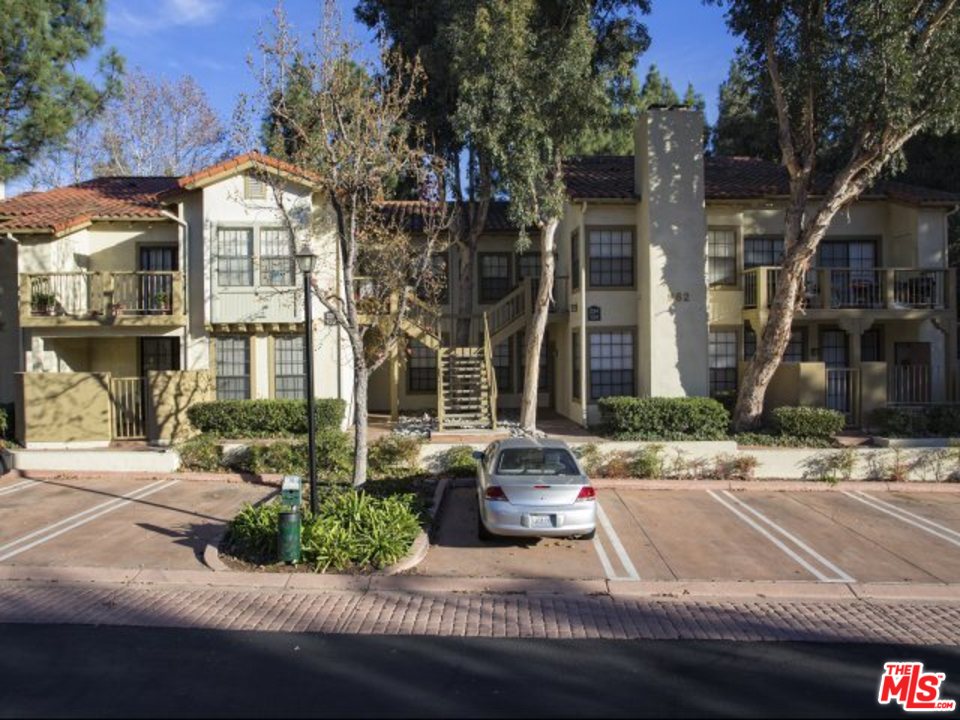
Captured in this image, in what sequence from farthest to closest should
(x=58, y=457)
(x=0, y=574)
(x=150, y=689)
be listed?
1. (x=58, y=457)
2. (x=0, y=574)
3. (x=150, y=689)

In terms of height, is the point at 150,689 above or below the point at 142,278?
below

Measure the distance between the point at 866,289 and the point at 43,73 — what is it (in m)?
21.0

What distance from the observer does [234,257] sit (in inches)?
707

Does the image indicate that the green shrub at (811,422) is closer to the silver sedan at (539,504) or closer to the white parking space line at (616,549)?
the white parking space line at (616,549)

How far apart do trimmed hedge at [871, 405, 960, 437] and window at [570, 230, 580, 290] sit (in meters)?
8.12

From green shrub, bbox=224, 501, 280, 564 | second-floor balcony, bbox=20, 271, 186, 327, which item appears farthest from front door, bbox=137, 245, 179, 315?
green shrub, bbox=224, 501, 280, 564

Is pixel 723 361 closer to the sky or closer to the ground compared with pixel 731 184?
closer to the ground

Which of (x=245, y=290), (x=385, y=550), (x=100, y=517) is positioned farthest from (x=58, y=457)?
(x=385, y=550)

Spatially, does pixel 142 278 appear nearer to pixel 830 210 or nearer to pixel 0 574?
pixel 0 574

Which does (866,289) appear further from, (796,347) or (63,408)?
(63,408)

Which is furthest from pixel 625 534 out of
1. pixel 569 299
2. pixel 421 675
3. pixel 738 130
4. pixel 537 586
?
pixel 738 130

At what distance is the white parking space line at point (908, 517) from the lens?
37.8ft

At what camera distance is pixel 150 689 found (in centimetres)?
612

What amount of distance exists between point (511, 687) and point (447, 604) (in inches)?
97.4
